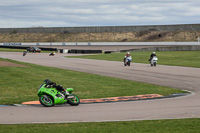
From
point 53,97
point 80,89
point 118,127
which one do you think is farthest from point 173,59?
point 118,127

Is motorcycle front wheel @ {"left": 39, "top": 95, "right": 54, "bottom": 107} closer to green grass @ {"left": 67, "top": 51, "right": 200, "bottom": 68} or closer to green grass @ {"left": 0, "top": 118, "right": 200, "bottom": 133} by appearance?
green grass @ {"left": 0, "top": 118, "right": 200, "bottom": 133}

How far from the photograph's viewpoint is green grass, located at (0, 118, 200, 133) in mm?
7914

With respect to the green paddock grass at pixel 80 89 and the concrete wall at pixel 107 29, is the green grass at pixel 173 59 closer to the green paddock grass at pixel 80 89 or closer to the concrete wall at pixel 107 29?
the green paddock grass at pixel 80 89

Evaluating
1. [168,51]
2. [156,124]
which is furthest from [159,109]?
[168,51]

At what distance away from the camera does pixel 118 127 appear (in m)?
8.36

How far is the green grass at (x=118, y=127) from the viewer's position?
7914 mm

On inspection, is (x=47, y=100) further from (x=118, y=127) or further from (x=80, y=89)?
(x=80, y=89)

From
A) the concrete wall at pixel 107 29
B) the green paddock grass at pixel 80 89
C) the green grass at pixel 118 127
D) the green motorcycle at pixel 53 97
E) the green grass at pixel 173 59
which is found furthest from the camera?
the concrete wall at pixel 107 29

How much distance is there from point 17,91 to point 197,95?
7.74 meters

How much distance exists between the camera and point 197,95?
14367 millimetres

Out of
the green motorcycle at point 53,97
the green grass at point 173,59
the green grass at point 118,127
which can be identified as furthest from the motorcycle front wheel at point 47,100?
the green grass at point 173,59

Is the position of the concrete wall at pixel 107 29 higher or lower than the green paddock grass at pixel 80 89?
higher

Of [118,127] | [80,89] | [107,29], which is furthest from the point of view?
[107,29]

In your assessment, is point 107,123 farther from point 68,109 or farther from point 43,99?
point 43,99
